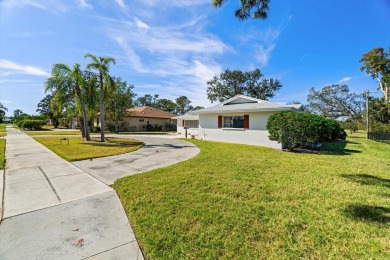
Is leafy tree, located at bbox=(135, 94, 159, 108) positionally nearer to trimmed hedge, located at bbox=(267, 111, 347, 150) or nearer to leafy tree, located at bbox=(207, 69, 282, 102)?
leafy tree, located at bbox=(207, 69, 282, 102)

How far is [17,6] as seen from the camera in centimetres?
596

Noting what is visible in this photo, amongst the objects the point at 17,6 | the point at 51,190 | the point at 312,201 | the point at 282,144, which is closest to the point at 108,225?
the point at 51,190

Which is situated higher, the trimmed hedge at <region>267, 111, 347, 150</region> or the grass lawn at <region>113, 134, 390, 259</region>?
the trimmed hedge at <region>267, 111, 347, 150</region>

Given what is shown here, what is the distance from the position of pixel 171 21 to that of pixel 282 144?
1009 cm

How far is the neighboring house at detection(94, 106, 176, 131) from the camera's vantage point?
34.3 m

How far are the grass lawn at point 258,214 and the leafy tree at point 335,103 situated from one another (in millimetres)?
39914

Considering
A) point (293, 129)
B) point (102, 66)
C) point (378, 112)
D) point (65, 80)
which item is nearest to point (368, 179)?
point (293, 129)

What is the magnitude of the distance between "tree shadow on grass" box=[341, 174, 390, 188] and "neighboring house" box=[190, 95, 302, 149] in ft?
19.8

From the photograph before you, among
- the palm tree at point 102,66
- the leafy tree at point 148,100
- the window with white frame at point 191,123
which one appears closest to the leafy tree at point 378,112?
the window with white frame at point 191,123

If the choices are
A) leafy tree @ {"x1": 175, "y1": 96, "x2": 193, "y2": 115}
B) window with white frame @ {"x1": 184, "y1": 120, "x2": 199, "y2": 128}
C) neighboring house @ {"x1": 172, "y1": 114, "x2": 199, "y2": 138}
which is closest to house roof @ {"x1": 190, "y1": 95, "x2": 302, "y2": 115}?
neighboring house @ {"x1": 172, "y1": 114, "x2": 199, "y2": 138}

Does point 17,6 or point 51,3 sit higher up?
point 51,3

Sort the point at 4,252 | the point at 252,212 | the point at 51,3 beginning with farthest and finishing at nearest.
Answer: the point at 51,3 → the point at 252,212 → the point at 4,252

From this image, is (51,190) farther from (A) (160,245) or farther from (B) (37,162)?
(B) (37,162)

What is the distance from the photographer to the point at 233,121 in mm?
15359
